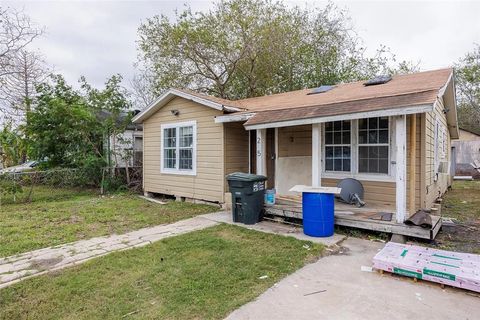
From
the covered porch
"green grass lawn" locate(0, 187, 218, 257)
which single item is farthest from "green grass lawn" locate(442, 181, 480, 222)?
"green grass lawn" locate(0, 187, 218, 257)

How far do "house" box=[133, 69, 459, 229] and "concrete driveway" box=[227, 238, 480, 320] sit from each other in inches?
74.1

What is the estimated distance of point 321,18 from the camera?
17.6m

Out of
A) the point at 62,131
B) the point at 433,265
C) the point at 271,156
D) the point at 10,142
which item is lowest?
the point at 433,265

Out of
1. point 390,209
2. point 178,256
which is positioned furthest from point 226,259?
point 390,209

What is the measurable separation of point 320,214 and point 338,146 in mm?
2416

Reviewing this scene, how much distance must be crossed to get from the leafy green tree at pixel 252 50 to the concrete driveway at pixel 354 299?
587 inches

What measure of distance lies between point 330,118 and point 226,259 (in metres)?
3.10

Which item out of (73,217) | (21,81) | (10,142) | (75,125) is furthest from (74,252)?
(21,81)

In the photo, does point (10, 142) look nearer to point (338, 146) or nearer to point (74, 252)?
point (74, 252)

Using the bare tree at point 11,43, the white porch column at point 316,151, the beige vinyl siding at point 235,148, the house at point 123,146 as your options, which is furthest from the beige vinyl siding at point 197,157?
the bare tree at point 11,43

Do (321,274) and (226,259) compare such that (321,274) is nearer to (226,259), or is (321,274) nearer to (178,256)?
(226,259)

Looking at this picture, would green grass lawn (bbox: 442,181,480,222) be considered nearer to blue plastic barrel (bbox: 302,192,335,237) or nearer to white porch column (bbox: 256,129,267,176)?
blue plastic barrel (bbox: 302,192,335,237)

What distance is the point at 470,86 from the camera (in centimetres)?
2050

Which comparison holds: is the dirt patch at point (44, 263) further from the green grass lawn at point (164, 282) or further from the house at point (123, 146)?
the house at point (123, 146)
